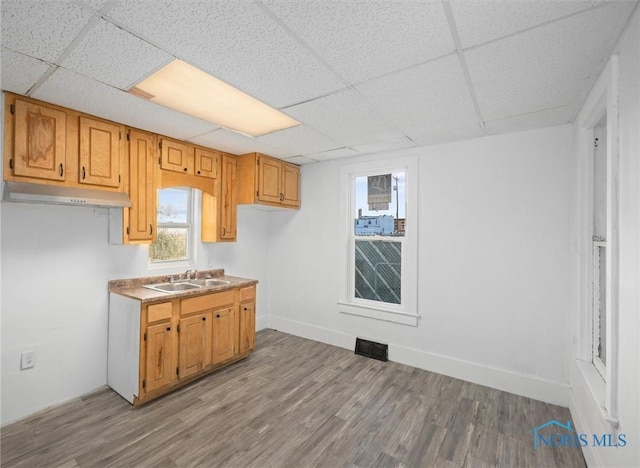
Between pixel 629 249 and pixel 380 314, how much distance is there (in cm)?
257

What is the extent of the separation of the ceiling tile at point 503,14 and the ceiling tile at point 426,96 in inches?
9.8

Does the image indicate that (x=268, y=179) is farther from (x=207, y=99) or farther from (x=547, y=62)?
(x=547, y=62)

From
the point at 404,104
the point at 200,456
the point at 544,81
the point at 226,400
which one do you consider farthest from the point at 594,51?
the point at 226,400

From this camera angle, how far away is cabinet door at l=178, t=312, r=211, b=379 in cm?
287

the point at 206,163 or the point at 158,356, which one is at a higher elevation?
the point at 206,163

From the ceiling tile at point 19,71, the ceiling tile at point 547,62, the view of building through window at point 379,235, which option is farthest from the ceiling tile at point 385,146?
the ceiling tile at point 19,71

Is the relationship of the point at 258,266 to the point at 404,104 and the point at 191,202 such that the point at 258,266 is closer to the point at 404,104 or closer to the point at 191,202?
the point at 191,202

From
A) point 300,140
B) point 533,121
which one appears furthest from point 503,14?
point 300,140

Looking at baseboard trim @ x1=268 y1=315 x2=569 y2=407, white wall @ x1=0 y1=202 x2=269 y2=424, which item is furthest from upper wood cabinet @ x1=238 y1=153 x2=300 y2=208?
baseboard trim @ x1=268 y1=315 x2=569 y2=407

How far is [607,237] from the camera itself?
1.64 m

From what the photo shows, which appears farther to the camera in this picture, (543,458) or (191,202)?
(191,202)

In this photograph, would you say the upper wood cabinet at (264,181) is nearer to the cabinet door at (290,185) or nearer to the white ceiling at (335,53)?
the cabinet door at (290,185)

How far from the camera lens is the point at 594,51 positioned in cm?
162

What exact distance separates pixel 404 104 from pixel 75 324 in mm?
3446
